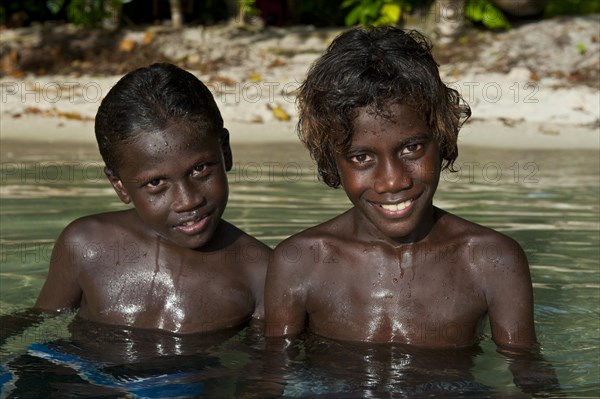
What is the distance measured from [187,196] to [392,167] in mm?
869

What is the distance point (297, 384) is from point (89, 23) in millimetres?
10075

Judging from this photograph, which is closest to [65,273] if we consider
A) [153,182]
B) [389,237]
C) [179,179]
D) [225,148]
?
[153,182]

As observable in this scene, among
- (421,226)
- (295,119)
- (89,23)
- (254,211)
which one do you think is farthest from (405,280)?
(89,23)

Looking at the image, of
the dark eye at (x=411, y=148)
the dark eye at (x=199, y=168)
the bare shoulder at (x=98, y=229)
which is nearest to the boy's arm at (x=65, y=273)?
the bare shoulder at (x=98, y=229)

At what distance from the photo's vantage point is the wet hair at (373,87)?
388 centimetres

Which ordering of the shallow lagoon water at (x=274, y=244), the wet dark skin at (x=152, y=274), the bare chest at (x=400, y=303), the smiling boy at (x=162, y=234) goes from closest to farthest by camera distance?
the shallow lagoon water at (x=274, y=244)
the bare chest at (x=400, y=303)
the smiling boy at (x=162, y=234)
the wet dark skin at (x=152, y=274)

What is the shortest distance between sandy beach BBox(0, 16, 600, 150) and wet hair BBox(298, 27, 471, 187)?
582 centimetres

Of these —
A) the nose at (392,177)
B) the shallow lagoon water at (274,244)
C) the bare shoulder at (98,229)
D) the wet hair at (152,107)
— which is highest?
the wet hair at (152,107)

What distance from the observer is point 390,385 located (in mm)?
3953

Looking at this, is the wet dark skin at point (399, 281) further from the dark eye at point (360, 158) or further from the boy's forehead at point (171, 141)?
the boy's forehead at point (171, 141)

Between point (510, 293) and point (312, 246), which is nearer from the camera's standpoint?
point (510, 293)

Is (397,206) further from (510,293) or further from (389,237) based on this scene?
(510,293)

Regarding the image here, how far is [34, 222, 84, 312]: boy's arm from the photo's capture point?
4.64m

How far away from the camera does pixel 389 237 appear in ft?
13.8
